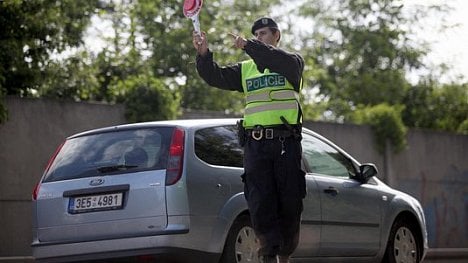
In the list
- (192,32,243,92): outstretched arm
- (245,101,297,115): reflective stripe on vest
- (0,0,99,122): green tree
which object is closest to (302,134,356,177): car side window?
(192,32,243,92): outstretched arm

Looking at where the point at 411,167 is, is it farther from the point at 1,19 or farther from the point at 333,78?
the point at 333,78

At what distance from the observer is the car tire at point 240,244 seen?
863 cm

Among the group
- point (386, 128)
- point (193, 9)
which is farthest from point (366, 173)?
point (386, 128)

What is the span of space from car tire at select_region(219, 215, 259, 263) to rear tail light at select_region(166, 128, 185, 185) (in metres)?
0.72

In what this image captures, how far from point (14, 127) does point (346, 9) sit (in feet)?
72.3

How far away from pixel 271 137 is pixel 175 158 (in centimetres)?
146

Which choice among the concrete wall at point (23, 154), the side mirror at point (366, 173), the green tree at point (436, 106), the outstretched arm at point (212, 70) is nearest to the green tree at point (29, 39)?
the concrete wall at point (23, 154)

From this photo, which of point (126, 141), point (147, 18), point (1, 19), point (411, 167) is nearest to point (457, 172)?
point (411, 167)

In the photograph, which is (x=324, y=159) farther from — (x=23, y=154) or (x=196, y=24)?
(x=23, y=154)

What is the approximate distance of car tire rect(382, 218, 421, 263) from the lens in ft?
34.7

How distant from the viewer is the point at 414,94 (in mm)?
32031

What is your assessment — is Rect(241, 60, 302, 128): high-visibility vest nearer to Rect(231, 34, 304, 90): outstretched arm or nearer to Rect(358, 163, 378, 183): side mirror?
Rect(231, 34, 304, 90): outstretched arm

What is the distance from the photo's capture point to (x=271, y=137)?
23.9 feet

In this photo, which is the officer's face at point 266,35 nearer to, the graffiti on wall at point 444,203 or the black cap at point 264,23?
the black cap at point 264,23
